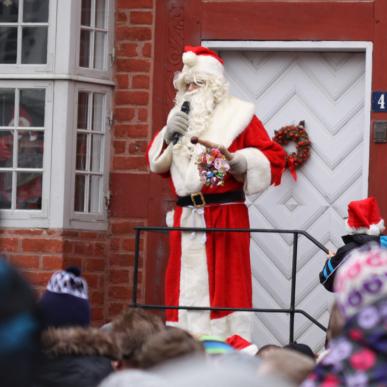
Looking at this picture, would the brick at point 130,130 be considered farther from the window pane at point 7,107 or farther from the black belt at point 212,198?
the black belt at point 212,198

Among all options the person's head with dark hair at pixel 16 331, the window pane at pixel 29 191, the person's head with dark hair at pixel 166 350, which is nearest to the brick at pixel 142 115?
the window pane at pixel 29 191

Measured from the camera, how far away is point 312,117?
10375 millimetres

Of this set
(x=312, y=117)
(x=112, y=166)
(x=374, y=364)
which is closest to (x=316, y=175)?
(x=312, y=117)

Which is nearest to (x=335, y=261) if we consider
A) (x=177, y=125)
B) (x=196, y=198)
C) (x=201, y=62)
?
(x=196, y=198)

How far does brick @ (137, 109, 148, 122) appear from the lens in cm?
1041

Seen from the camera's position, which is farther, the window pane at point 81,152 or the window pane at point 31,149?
the window pane at point 81,152

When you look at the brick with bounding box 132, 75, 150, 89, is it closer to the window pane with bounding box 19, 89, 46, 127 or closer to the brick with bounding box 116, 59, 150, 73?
the brick with bounding box 116, 59, 150, 73

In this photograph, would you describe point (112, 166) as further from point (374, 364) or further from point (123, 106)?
point (374, 364)

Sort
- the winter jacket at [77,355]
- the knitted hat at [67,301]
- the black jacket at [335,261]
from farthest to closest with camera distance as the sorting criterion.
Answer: the black jacket at [335,261] < the knitted hat at [67,301] < the winter jacket at [77,355]

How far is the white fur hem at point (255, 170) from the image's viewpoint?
8836 mm

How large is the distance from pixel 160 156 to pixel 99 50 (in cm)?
167

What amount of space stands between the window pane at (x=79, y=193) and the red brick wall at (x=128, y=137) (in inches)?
9.2

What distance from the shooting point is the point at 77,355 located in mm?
5203

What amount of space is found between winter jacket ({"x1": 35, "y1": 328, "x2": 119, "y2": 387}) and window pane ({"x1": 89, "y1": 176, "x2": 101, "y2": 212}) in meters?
5.13
